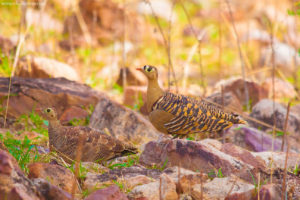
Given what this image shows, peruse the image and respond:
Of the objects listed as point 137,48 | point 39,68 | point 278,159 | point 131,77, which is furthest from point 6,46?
point 278,159

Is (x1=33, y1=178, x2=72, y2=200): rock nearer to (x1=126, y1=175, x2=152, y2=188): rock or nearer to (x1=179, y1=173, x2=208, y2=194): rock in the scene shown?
(x1=126, y1=175, x2=152, y2=188): rock

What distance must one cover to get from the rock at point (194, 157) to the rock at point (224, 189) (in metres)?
0.34

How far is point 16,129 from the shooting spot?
5.65 metres

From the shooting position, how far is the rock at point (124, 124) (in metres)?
5.52

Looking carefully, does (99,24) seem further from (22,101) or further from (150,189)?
(150,189)

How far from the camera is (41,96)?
595 centimetres

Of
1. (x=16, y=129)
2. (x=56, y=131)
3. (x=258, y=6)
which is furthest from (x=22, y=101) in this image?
(x=258, y=6)

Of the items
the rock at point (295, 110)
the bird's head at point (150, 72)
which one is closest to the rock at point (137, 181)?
the bird's head at point (150, 72)

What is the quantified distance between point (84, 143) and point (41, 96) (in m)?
2.09

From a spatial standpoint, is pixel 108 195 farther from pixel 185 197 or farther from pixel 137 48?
pixel 137 48

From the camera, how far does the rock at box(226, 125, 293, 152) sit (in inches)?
216

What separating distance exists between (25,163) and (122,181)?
92cm

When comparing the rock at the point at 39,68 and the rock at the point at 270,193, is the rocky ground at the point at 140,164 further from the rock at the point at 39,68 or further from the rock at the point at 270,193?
the rock at the point at 39,68

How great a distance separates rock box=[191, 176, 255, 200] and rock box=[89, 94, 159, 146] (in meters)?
2.06
